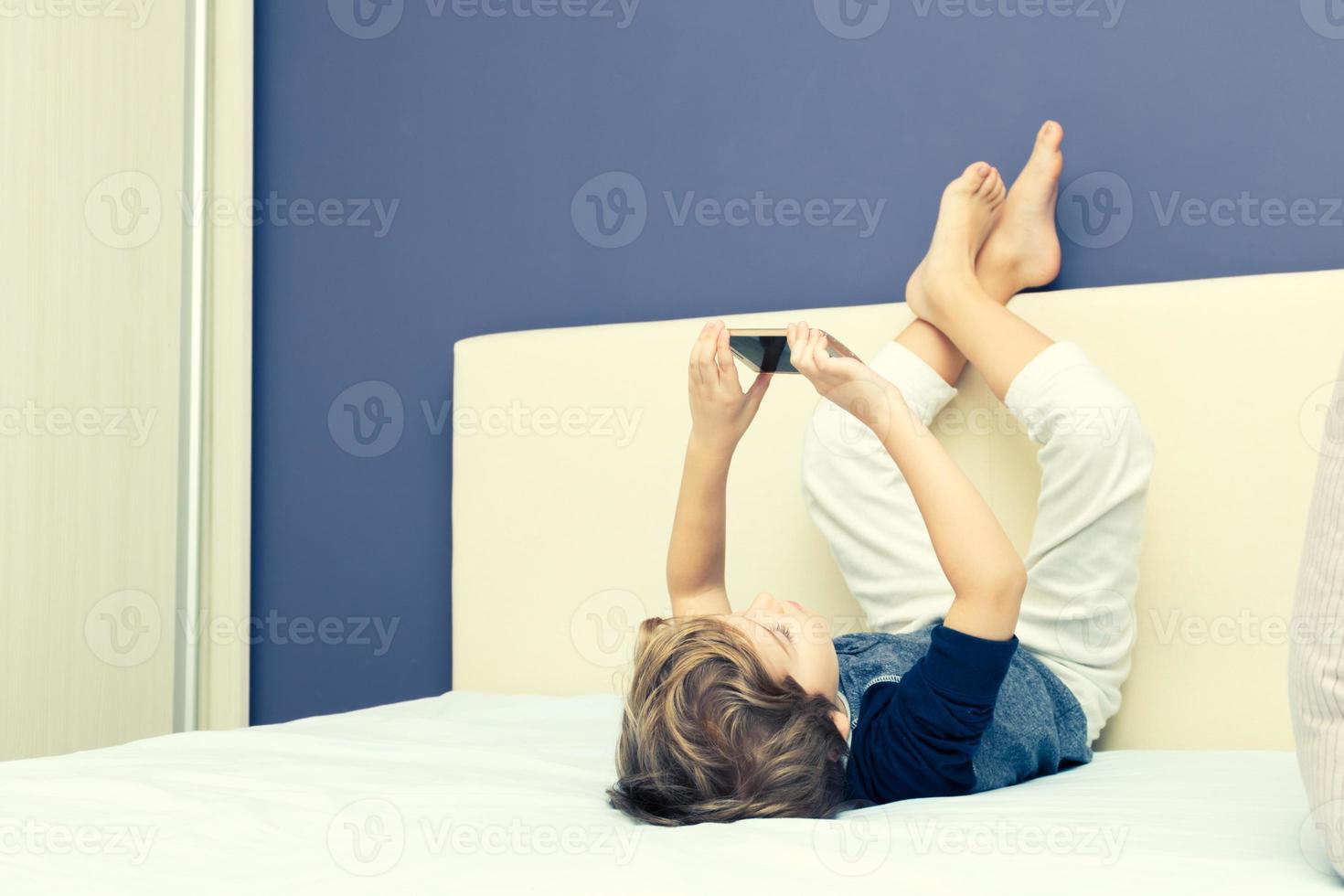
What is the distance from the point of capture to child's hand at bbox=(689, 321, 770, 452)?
1.18 m

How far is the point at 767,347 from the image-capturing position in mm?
1159

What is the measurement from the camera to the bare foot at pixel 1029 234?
1.43 meters

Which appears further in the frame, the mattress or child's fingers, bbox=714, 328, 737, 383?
child's fingers, bbox=714, 328, 737, 383

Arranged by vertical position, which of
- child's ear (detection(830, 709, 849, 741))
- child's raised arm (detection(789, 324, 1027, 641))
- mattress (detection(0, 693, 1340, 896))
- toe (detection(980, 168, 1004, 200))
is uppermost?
toe (detection(980, 168, 1004, 200))

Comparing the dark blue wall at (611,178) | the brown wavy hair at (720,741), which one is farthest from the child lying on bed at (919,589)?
the dark blue wall at (611,178)

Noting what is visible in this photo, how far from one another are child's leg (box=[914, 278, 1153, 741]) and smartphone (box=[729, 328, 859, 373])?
27 cm

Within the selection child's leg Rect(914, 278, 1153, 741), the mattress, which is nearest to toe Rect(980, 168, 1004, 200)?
child's leg Rect(914, 278, 1153, 741)

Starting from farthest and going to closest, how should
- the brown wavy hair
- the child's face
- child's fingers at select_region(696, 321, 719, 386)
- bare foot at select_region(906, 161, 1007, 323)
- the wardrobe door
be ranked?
Answer: 1. the wardrobe door
2. bare foot at select_region(906, 161, 1007, 323)
3. child's fingers at select_region(696, 321, 719, 386)
4. the child's face
5. the brown wavy hair

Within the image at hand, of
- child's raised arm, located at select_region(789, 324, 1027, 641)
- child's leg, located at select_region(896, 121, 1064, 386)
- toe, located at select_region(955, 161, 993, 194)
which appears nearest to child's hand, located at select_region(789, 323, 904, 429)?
child's raised arm, located at select_region(789, 324, 1027, 641)

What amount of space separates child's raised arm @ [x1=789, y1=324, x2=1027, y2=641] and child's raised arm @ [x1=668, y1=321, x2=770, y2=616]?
0.37 feet

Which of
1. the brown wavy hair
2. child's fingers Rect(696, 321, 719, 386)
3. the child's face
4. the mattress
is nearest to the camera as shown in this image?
the mattress

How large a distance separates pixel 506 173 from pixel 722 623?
1.09 m

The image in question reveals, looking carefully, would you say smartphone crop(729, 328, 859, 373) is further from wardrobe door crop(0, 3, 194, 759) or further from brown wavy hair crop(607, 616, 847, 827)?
wardrobe door crop(0, 3, 194, 759)

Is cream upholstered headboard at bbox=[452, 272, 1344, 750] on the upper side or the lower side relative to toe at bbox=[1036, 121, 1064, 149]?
lower
